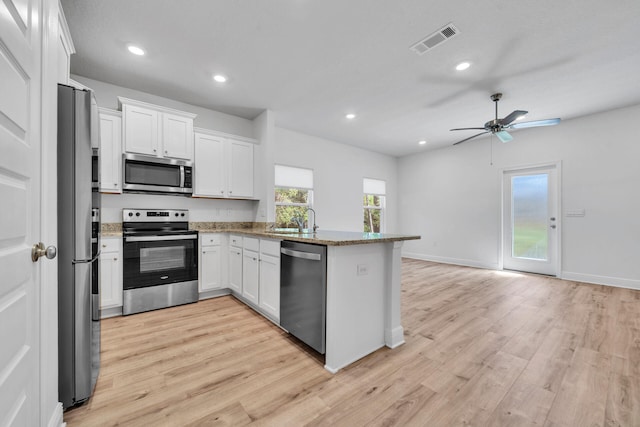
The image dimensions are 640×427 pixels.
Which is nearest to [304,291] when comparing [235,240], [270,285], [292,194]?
[270,285]

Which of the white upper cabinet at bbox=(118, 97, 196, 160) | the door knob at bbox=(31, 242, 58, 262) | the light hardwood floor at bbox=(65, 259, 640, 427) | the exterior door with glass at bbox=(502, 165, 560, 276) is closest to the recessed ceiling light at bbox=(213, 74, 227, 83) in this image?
the white upper cabinet at bbox=(118, 97, 196, 160)

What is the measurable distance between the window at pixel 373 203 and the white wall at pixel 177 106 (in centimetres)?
325

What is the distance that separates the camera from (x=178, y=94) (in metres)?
3.62

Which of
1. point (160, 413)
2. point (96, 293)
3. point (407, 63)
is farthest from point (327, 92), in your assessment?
point (160, 413)

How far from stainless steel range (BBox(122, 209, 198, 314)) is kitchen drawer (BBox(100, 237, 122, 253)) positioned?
0.07 metres

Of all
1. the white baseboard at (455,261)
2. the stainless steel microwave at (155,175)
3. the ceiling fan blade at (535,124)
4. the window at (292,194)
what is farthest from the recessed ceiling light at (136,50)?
the white baseboard at (455,261)

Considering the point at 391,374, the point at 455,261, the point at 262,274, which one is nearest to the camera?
the point at 391,374

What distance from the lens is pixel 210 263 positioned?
3.57m

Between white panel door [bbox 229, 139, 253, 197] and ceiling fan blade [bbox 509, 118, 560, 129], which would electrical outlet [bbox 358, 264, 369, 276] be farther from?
ceiling fan blade [bbox 509, 118, 560, 129]

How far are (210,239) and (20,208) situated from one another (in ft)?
8.80

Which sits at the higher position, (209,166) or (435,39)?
(435,39)

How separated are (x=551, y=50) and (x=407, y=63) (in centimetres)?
140

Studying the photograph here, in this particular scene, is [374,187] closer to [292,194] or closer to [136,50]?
[292,194]

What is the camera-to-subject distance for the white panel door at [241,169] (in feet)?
13.2
